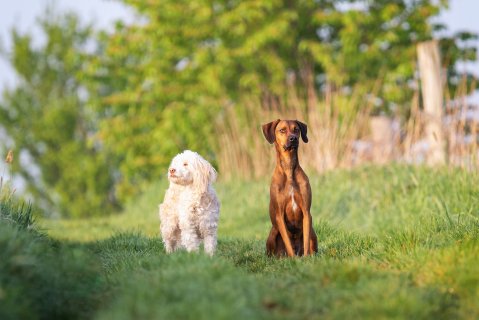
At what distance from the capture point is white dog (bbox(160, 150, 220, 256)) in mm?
5949

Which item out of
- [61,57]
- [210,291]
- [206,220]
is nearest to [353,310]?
[210,291]

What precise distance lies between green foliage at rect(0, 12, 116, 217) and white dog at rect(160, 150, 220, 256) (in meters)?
17.0

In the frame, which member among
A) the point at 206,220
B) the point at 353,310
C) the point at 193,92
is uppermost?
the point at 193,92

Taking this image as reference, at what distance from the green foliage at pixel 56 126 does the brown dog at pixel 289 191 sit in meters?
17.4

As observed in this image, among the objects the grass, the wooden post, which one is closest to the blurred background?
the wooden post

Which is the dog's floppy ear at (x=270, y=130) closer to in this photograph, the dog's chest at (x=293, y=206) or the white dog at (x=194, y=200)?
the dog's chest at (x=293, y=206)

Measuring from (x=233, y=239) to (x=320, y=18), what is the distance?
8.73m

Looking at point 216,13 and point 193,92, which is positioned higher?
point 216,13

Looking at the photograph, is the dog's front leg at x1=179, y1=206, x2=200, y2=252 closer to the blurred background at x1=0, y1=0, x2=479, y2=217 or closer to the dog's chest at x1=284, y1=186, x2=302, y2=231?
the dog's chest at x1=284, y1=186, x2=302, y2=231

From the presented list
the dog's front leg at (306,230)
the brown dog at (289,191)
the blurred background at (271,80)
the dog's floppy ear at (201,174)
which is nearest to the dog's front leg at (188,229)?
the dog's floppy ear at (201,174)

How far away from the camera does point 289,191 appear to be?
19.2 feet

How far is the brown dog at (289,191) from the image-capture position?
228 inches

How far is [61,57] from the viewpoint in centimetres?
2369

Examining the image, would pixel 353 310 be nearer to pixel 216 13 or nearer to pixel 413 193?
pixel 413 193
